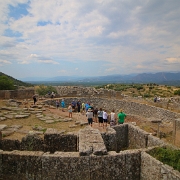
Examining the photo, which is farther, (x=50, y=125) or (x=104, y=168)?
(x=50, y=125)

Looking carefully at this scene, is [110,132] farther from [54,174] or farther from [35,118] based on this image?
[35,118]

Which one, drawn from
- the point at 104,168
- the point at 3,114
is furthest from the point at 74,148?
the point at 3,114

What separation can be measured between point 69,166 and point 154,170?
217cm

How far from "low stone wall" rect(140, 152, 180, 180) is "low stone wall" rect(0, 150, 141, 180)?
0.54ft

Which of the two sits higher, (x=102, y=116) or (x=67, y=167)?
(x=67, y=167)

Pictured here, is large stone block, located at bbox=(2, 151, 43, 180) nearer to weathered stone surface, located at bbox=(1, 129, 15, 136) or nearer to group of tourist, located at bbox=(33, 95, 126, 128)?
weathered stone surface, located at bbox=(1, 129, 15, 136)

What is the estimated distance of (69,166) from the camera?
4883mm

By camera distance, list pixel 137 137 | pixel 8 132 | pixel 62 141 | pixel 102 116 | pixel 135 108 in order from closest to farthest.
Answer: pixel 62 141
pixel 137 137
pixel 8 132
pixel 102 116
pixel 135 108

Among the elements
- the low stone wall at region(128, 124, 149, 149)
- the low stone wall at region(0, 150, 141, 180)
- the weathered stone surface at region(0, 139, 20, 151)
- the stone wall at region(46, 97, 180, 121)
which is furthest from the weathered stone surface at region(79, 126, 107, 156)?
the stone wall at region(46, 97, 180, 121)

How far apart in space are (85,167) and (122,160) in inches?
39.7

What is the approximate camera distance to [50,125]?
12.3 m

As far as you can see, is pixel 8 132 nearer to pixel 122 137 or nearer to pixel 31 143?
pixel 31 143

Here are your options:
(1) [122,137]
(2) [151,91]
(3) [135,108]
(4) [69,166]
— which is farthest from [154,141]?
(2) [151,91]

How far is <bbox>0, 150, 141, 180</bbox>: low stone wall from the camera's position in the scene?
4.89 m
